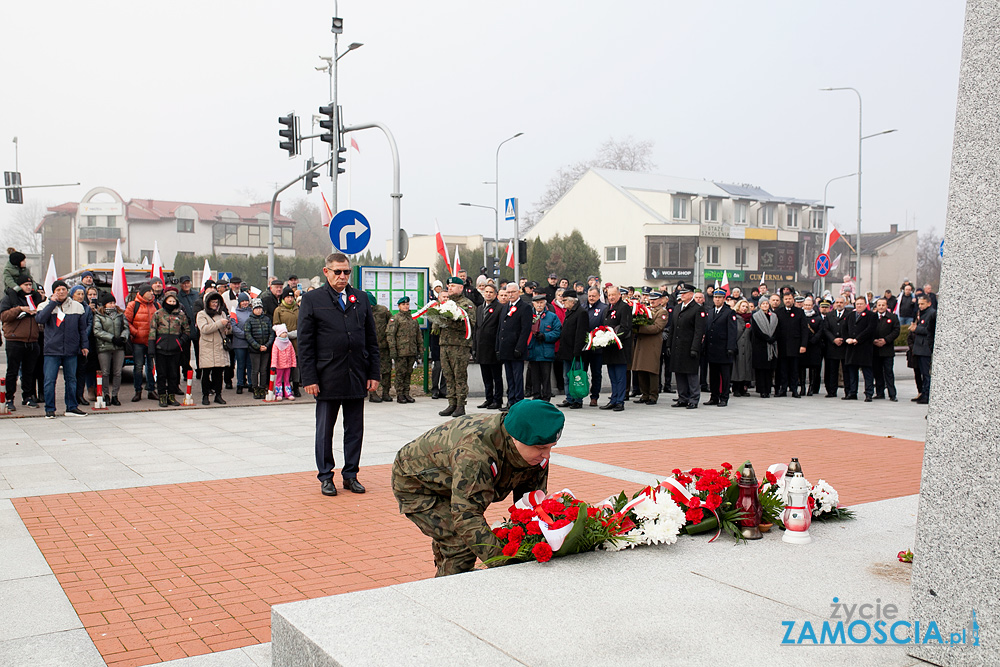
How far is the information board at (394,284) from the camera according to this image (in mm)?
16547

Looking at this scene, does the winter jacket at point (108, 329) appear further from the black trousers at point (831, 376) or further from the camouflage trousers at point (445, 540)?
the black trousers at point (831, 376)

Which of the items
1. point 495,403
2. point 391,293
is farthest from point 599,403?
point 391,293

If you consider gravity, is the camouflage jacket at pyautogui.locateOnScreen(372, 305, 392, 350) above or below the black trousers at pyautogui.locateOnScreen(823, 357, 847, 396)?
above

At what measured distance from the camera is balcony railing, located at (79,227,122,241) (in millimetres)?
80375

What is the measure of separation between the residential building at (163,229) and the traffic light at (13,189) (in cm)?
3601

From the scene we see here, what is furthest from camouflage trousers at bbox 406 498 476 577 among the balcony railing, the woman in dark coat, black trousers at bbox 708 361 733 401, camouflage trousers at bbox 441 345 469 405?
the balcony railing

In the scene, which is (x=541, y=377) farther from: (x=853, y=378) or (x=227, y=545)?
(x=227, y=545)

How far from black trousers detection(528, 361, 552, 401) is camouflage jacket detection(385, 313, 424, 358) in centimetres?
222

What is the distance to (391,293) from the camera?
664 inches

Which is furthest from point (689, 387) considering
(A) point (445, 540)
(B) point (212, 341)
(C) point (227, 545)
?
(A) point (445, 540)

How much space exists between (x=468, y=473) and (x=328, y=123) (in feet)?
64.1

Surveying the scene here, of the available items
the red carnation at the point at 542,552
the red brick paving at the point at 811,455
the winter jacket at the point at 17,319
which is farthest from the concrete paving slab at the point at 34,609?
the winter jacket at the point at 17,319

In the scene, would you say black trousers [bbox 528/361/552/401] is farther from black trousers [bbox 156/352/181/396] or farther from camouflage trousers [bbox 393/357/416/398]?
black trousers [bbox 156/352/181/396]

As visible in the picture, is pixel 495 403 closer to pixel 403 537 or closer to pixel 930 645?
pixel 403 537
